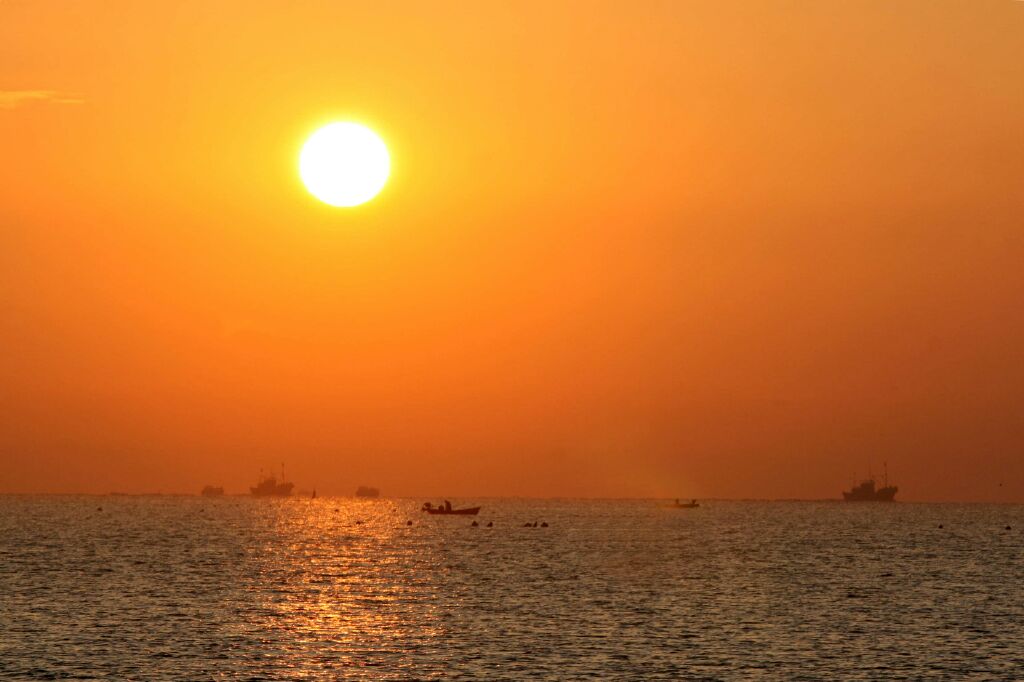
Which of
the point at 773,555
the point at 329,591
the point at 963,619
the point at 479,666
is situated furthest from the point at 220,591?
the point at 773,555

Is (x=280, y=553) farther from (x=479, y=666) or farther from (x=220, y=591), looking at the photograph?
(x=479, y=666)

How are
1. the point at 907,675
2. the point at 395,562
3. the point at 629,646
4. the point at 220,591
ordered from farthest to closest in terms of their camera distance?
the point at 395,562 < the point at 220,591 < the point at 629,646 < the point at 907,675

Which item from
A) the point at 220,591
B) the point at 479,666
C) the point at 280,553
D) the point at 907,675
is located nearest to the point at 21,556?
the point at 280,553

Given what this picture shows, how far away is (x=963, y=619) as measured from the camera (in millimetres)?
109312

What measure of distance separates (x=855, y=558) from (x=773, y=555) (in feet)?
39.0

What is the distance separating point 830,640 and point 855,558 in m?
108

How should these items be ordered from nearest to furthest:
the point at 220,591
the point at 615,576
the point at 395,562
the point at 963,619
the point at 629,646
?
the point at 629,646 < the point at 963,619 < the point at 220,591 < the point at 615,576 < the point at 395,562

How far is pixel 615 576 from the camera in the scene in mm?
148750

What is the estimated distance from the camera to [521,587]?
135 meters

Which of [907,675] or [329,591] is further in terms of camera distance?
[329,591]

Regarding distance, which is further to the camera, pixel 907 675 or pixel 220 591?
pixel 220 591

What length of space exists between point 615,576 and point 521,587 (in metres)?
17.6

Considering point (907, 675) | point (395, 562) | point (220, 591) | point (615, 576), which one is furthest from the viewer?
point (395, 562)

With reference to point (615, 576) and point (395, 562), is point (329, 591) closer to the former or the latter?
point (615, 576)
